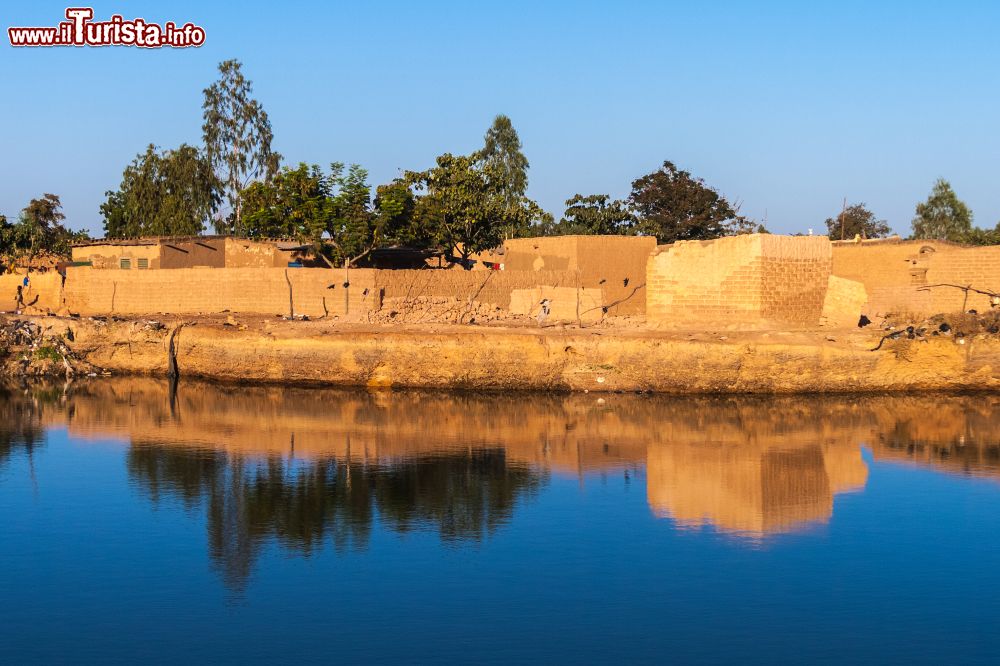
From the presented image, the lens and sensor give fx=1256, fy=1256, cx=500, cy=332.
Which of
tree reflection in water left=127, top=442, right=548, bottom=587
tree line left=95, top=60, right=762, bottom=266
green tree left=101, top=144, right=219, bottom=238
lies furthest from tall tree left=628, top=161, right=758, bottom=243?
tree reflection in water left=127, top=442, right=548, bottom=587

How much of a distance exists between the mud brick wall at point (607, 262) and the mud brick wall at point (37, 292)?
13.3 m

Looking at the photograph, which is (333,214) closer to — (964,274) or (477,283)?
(477,283)

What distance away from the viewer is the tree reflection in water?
13.8 meters

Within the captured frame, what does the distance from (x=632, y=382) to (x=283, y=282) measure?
976 centimetres

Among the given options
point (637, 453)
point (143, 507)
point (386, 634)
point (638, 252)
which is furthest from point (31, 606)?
point (638, 252)

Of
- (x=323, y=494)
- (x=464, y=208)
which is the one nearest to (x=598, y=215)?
(x=464, y=208)

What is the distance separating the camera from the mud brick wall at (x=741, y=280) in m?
24.5

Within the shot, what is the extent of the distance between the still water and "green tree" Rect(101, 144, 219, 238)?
3021 cm

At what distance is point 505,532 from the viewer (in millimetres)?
14047

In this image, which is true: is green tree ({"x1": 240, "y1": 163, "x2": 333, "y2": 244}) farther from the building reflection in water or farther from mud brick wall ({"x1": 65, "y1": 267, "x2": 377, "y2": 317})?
the building reflection in water

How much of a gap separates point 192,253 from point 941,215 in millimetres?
38910

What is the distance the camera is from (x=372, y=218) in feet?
114

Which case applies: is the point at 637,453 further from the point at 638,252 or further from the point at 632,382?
the point at 638,252

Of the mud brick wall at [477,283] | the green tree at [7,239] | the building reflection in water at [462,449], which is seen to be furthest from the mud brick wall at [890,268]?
the green tree at [7,239]
